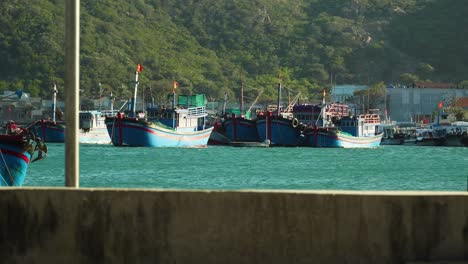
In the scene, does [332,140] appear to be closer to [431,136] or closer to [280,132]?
[280,132]

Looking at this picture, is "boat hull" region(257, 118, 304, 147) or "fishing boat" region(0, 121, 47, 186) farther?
"boat hull" region(257, 118, 304, 147)

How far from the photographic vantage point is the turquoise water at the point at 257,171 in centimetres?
5269

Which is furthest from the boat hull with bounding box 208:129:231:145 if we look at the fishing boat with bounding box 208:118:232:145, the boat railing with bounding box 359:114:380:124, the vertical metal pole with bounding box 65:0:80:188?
the vertical metal pole with bounding box 65:0:80:188

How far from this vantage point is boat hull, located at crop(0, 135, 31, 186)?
1297 inches

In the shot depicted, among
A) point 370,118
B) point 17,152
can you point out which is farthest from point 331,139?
point 17,152

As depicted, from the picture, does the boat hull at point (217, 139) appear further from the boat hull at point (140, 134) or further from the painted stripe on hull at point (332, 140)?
the boat hull at point (140, 134)

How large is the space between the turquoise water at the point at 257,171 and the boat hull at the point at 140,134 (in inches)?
179

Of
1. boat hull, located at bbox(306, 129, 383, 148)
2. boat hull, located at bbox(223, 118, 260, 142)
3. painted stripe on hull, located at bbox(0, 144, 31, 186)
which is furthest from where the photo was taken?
boat hull, located at bbox(223, 118, 260, 142)

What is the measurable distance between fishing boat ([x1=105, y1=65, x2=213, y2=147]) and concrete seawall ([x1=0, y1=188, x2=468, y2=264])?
84484 mm

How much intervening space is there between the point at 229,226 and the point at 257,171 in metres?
54.0

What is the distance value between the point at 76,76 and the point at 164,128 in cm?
9010

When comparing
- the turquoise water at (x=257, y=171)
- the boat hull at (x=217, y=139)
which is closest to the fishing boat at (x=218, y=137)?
the boat hull at (x=217, y=139)

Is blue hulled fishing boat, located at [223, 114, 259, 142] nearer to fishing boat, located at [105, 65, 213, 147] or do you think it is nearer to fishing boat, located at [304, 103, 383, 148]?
fishing boat, located at [105, 65, 213, 147]

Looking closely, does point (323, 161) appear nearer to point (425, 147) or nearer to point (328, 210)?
point (425, 147)
